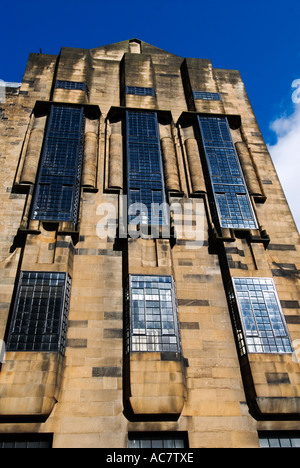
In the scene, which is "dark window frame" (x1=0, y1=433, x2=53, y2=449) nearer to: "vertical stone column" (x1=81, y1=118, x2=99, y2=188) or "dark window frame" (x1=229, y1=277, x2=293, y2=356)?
"dark window frame" (x1=229, y1=277, x2=293, y2=356)

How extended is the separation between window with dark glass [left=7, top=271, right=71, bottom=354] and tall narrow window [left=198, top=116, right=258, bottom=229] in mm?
10472

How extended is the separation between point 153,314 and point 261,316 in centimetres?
554

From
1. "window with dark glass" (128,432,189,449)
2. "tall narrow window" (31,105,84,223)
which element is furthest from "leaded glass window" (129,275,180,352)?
"tall narrow window" (31,105,84,223)

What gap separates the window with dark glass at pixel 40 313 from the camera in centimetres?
1546

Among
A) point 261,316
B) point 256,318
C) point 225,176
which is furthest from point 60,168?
point 261,316

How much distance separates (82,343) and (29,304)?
3.19 metres

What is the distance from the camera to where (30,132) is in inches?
1023

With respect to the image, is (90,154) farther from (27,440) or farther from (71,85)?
(27,440)

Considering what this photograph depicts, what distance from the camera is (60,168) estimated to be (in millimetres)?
22969

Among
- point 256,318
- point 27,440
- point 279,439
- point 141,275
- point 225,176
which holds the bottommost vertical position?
point 279,439

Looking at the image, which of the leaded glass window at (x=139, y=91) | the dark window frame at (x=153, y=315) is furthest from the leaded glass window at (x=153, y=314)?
the leaded glass window at (x=139, y=91)

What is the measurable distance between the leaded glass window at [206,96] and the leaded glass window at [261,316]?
18388mm

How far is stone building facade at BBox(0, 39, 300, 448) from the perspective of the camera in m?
14.6
